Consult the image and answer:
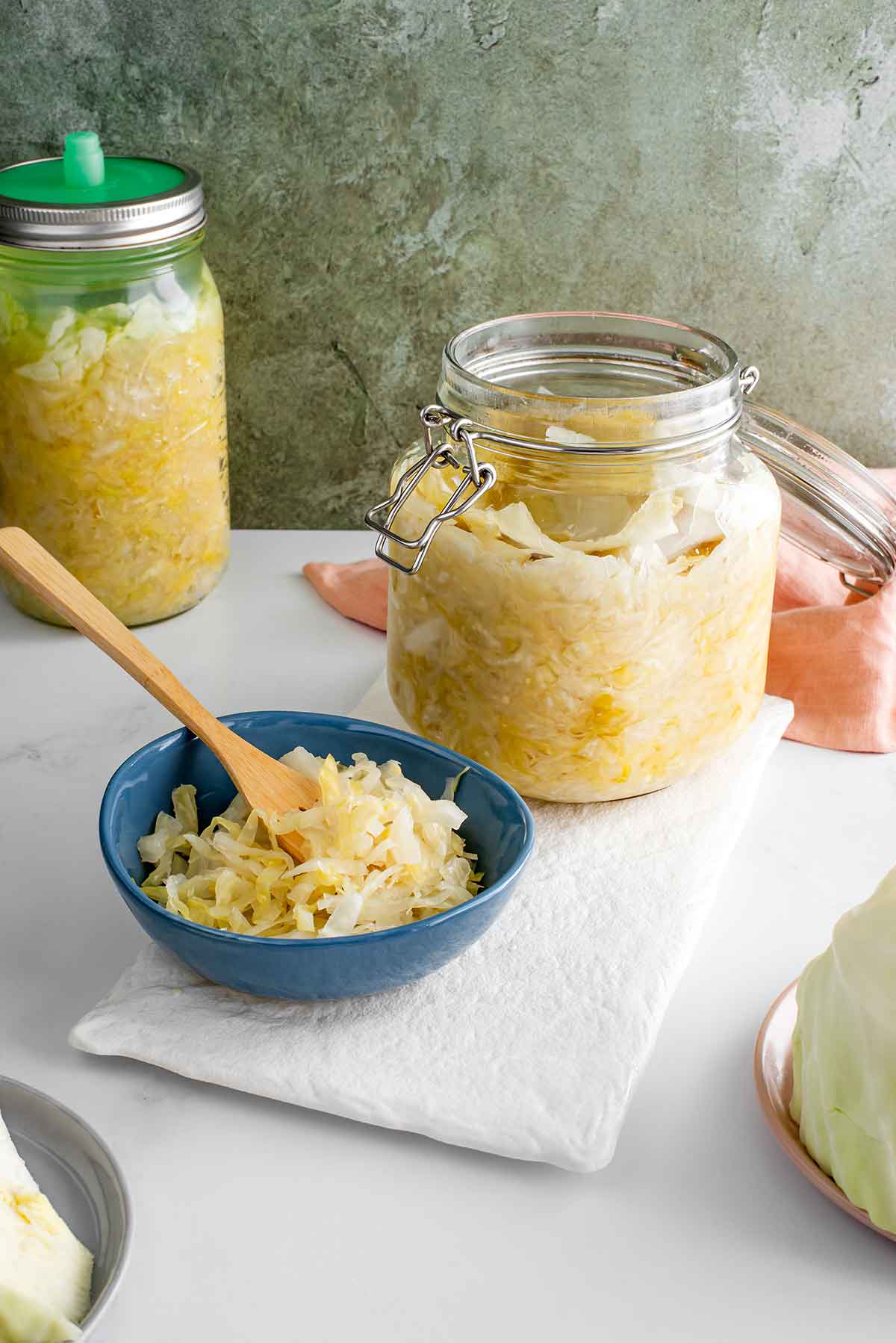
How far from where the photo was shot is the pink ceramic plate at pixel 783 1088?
0.58m

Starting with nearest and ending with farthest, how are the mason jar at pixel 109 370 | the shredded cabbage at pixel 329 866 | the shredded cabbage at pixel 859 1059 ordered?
the shredded cabbage at pixel 859 1059, the shredded cabbage at pixel 329 866, the mason jar at pixel 109 370

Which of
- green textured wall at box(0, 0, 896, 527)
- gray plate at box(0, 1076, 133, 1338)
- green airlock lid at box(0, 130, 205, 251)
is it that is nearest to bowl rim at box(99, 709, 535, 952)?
gray plate at box(0, 1076, 133, 1338)

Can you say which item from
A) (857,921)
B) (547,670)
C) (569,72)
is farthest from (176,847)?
(569,72)

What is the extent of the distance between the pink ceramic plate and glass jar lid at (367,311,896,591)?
32 cm

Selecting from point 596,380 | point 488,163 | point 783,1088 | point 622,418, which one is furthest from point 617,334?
point 783,1088

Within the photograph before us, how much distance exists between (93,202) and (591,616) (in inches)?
19.7

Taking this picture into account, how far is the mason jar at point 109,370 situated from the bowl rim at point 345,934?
0.32 metres

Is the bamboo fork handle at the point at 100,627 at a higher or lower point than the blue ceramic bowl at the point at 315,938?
higher

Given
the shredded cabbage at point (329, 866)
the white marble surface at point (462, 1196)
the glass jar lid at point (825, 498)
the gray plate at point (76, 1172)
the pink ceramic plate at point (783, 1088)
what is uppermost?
the glass jar lid at point (825, 498)

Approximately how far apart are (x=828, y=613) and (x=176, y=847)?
54 cm

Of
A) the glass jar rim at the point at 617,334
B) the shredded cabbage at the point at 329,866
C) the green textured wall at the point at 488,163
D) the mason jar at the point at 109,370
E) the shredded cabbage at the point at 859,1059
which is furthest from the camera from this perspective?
the green textured wall at the point at 488,163

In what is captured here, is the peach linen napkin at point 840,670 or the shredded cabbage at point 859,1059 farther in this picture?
the peach linen napkin at point 840,670

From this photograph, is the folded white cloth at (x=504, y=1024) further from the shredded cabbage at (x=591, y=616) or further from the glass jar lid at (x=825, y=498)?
the glass jar lid at (x=825, y=498)

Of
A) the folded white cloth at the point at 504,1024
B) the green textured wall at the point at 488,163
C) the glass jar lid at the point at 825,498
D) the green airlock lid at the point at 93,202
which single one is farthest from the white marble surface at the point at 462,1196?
the green textured wall at the point at 488,163
